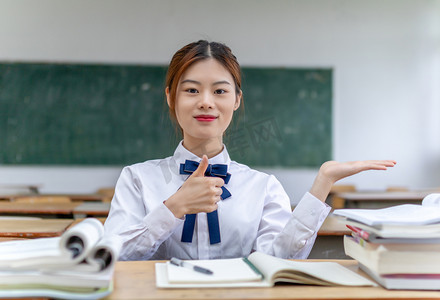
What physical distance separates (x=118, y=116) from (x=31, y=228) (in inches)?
137

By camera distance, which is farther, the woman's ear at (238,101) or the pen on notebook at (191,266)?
the woman's ear at (238,101)

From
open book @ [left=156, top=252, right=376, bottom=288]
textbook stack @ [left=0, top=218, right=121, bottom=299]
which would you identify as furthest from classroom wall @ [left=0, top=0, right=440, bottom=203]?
textbook stack @ [left=0, top=218, right=121, bottom=299]

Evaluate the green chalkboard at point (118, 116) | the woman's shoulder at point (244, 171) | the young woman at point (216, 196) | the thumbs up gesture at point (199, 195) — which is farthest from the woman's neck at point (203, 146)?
the green chalkboard at point (118, 116)

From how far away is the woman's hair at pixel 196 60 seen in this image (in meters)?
1.48

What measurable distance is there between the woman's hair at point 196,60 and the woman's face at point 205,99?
2 centimetres

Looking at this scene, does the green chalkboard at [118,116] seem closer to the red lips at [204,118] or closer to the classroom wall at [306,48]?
the classroom wall at [306,48]

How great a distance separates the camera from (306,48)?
5707 millimetres

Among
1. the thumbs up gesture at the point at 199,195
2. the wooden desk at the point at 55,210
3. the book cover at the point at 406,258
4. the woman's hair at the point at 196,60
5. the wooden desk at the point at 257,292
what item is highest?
the woman's hair at the point at 196,60

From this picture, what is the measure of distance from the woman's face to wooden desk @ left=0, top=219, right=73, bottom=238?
1032mm

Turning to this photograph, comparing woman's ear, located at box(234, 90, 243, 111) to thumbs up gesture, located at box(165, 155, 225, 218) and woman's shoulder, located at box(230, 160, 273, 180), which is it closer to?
woman's shoulder, located at box(230, 160, 273, 180)

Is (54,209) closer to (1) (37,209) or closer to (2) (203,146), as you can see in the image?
(1) (37,209)

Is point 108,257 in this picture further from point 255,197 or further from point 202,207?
point 255,197

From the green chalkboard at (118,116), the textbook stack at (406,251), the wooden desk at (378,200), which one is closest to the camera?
the textbook stack at (406,251)

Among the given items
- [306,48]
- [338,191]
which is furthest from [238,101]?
[306,48]
